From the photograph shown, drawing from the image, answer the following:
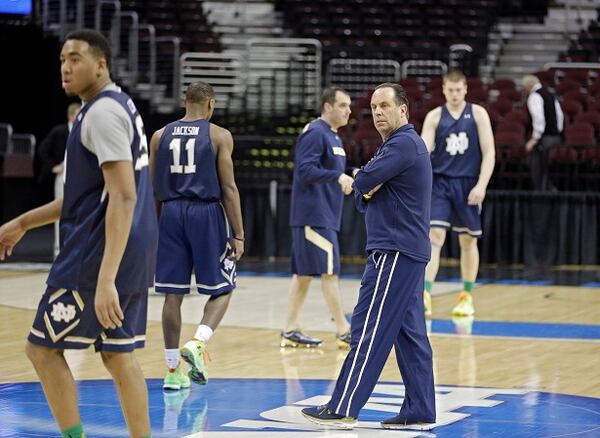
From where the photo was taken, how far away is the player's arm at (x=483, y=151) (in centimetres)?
1053

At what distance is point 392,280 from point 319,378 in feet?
6.19

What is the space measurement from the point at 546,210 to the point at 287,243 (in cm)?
331

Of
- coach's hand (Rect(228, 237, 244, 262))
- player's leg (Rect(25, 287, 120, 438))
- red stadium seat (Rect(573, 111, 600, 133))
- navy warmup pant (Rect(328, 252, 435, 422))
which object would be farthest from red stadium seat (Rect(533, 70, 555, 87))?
player's leg (Rect(25, 287, 120, 438))

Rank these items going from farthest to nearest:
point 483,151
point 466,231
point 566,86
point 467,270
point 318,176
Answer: point 566,86 → point 467,270 → point 466,231 → point 483,151 → point 318,176

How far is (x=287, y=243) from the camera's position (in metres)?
16.4

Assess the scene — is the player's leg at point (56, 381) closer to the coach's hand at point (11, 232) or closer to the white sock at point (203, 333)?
the coach's hand at point (11, 232)

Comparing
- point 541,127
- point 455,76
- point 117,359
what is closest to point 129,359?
point 117,359

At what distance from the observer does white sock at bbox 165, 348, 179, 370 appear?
725 centimetres

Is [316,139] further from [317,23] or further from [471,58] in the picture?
[317,23]

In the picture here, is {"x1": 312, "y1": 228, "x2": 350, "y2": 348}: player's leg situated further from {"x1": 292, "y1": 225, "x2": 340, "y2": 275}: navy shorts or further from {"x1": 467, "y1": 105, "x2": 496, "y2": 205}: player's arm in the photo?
{"x1": 467, "y1": 105, "x2": 496, "y2": 205}: player's arm

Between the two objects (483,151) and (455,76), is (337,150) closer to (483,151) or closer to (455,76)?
(455,76)

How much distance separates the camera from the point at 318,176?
865 centimetres

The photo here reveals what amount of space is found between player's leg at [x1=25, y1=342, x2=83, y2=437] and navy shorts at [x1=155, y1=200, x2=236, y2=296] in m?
2.50

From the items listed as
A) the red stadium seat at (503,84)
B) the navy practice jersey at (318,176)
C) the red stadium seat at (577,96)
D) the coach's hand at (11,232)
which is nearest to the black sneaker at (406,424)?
the coach's hand at (11,232)
